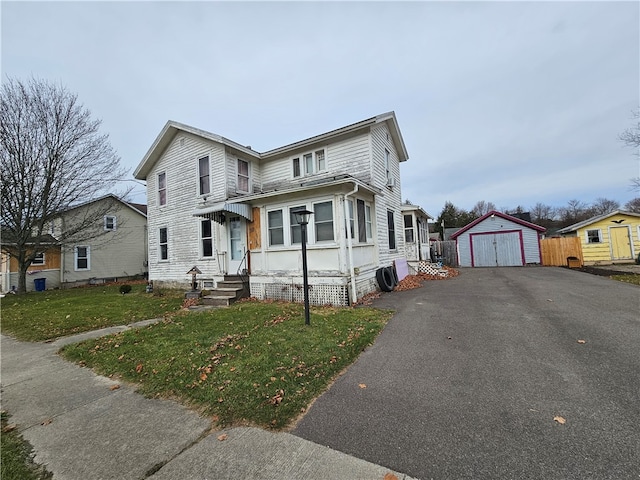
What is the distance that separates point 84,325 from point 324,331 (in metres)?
6.70

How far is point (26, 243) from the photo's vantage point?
15.2 metres

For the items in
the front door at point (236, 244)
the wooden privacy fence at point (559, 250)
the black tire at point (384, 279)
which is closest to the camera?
the black tire at point (384, 279)

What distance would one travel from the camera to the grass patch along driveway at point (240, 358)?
3.12 metres

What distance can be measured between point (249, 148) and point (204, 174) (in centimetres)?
246

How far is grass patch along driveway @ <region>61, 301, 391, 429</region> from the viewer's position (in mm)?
3117

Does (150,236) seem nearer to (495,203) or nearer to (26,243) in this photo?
(26,243)

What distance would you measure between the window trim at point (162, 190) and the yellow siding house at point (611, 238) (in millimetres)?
27073

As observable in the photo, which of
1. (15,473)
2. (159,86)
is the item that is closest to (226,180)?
(159,86)

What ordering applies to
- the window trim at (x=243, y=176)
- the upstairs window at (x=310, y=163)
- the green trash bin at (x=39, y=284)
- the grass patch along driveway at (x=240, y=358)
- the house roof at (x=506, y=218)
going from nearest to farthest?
the grass patch along driveway at (x=240, y=358) → the upstairs window at (x=310, y=163) → the window trim at (x=243, y=176) → the green trash bin at (x=39, y=284) → the house roof at (x=506, y=218)

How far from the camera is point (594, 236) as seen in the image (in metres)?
19.0

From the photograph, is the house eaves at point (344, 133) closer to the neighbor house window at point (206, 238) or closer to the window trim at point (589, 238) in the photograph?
the neighbor house window at point (206, 238)

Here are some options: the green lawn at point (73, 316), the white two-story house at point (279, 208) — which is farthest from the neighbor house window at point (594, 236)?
the green lawn at point (73, 316)

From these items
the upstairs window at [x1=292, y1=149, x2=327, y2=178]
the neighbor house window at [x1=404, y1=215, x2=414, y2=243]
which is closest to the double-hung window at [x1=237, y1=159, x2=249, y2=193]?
the upstairs window at [x1=292, y1=149, x2=327, y2=178]

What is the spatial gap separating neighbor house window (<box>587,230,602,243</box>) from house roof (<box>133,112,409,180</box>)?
1493 cm
